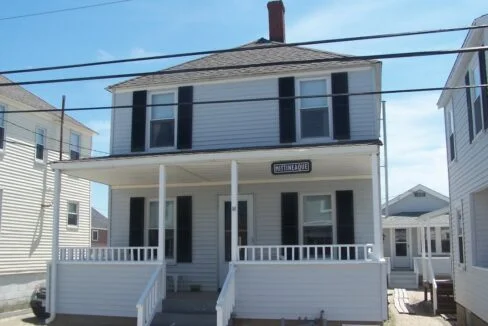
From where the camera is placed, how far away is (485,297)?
1308 cm

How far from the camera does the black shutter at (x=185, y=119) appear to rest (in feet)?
52.3

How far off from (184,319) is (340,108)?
21.8ft

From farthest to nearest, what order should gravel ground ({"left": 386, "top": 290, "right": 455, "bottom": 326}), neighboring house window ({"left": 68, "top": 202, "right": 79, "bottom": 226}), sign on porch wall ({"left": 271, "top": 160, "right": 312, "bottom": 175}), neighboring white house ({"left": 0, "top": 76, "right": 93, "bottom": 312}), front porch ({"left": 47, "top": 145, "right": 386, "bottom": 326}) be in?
neighboring house window ({"left": 68, "top": 202, "right": 79, "bottom": 226})
neighboring white house ({"left": 0, "top": 76, "right": 93, "bottom": 312})
gravel ground ({"left": 386, "top": 290, "right": 455, "bottom": 326})
sign on porch wall ({"left": 271, "top": 160, "right": 312, "bottom": 175})
front porch ({"left": 47, "top": 145, "right": 386, "bottom": 326})

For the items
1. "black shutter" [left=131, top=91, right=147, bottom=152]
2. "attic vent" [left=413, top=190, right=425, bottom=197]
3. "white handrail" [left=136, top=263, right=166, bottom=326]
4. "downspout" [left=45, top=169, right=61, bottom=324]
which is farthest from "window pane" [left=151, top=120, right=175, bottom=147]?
"attic vent" [left=413, top=190, right=425, bottom=197]

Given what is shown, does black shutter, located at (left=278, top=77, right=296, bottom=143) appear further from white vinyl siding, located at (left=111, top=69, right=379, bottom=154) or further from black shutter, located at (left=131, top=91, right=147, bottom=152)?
black shutter, located at (left=131, top=91, right=147, bottom=152)

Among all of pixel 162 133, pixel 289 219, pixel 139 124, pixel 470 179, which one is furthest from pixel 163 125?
pixel 470 179

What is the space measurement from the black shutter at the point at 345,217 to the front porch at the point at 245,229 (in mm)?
26

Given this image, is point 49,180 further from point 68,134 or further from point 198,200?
point 198,200

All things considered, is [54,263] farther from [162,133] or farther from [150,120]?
[150,120]

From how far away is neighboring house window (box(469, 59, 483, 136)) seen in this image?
13156 mm

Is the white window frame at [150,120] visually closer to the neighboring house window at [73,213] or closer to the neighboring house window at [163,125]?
the neighboring house window at [163,125]

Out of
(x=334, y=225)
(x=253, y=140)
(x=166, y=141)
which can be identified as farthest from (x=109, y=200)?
(x=334, y=225)

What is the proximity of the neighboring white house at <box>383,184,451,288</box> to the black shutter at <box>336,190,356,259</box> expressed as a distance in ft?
34.2

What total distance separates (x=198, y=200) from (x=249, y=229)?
5.47 ft
